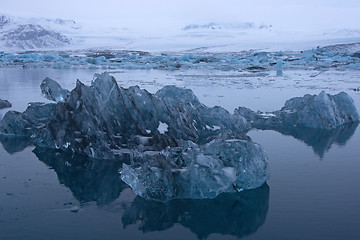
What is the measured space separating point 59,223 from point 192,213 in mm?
1644

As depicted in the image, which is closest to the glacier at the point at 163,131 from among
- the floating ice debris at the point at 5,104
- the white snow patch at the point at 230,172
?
the white snow patch at the point at 230,172

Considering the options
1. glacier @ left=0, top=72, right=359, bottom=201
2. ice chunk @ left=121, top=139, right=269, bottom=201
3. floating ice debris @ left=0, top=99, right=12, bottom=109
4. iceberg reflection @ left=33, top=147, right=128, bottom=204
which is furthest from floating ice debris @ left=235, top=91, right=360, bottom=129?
floating ice debris @ left=0, top=99, right=12, bottom=109

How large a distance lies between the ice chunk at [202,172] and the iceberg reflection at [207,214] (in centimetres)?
13

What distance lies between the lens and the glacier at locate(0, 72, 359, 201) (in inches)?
221

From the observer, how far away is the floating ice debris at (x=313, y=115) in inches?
391

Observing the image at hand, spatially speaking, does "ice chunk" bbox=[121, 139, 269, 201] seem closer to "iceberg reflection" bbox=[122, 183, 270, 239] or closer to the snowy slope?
"iceberg reflection" bbox=[122, 183, 270, 239]

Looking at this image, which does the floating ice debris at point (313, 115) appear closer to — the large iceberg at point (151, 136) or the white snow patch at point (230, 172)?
the large iceberg at point (151, 136)

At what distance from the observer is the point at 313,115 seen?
32.8 feet

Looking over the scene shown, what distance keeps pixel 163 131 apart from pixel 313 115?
387 cm

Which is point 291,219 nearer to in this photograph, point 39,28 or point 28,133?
point 28,133

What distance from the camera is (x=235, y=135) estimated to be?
6512 millimetres

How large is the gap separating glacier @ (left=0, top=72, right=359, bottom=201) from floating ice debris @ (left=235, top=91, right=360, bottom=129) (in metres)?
0.02

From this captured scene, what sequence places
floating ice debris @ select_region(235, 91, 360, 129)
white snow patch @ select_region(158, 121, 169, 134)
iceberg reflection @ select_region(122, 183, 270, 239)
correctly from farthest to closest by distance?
floating ice debris @ select_region(235, 91, 360, 129) < white snow patch @ select_region(158, 121, 169, 134) < iceberg reflection @ select_region(122, 183, 270, 239)

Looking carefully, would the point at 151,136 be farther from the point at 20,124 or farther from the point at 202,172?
the point at 20,124
